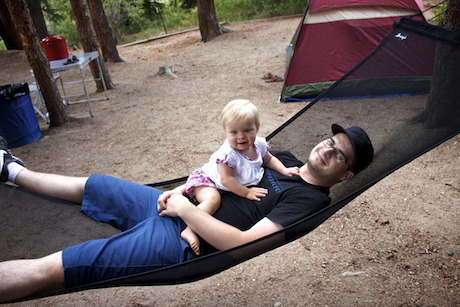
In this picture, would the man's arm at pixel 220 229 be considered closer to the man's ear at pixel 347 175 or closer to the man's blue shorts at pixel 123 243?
the man's blue shorts at pixel 123 243

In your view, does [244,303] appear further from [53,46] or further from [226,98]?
[53,46]

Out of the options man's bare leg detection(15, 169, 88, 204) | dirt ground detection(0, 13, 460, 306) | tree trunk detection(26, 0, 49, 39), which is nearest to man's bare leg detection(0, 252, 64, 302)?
man's bare leg detection(15, 169, 88, 204)

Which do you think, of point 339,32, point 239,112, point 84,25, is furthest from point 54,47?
point 239,112

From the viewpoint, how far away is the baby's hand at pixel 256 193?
1490 millimetres

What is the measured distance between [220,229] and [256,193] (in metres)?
0.28

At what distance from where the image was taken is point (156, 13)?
Result: 42.8 ft

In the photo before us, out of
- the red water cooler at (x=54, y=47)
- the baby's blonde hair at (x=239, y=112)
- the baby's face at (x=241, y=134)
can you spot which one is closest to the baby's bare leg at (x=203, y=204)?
the baby's face at (x=241, y=134)

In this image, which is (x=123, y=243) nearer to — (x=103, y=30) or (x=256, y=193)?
(x=256, y=193)

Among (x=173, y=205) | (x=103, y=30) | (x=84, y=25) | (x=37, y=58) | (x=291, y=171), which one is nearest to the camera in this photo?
(x=173, y=205)

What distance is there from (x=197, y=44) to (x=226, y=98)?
4868mm

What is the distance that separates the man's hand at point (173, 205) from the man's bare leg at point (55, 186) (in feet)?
1.54

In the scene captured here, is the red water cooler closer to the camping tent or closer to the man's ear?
the camping tent

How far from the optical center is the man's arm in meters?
1.29

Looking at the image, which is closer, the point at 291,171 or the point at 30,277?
the point at 30,277
